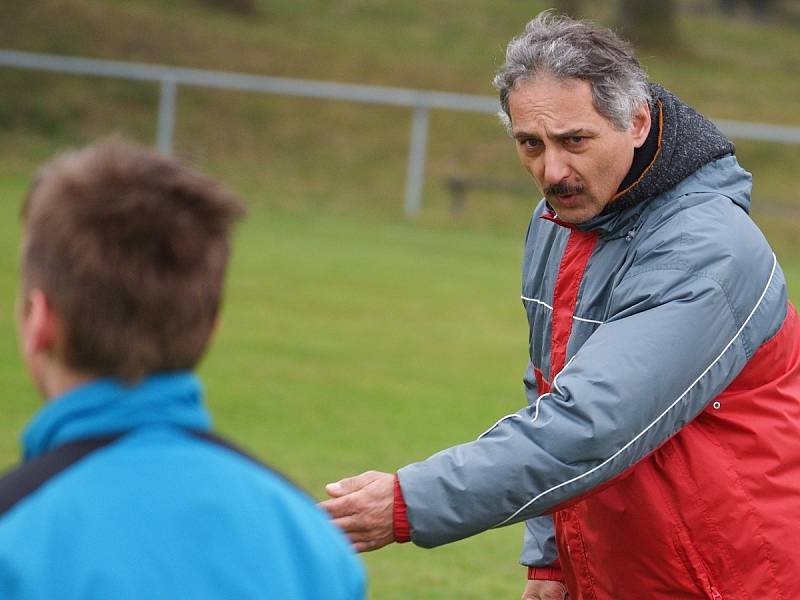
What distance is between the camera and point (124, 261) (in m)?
2.01

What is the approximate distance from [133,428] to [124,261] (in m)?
0.23

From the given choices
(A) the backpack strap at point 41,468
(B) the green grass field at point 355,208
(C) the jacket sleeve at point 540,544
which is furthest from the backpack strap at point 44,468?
(C) the jacket sleeve at point 540,544

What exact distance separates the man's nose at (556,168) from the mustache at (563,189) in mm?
14

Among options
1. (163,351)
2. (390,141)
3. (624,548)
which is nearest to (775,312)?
(624,548)

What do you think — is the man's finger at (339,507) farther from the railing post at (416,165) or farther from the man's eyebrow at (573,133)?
the railing post at (416,165)

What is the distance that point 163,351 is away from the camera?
2057 millimetres

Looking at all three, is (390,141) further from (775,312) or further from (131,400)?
(131,400)

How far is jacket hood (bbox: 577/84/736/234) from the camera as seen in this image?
3.68 m

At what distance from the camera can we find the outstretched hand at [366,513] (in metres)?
3.31

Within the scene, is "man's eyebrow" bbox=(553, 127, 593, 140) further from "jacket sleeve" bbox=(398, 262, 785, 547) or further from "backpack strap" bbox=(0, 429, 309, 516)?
"backpack strap" bbox=(0, 429, 309, 516)

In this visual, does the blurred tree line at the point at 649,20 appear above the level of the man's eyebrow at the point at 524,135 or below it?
below

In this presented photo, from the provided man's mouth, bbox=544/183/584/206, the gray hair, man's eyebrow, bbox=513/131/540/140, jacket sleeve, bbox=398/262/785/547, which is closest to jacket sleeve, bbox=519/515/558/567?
jacket sleeve, bbox=398/262/785/547

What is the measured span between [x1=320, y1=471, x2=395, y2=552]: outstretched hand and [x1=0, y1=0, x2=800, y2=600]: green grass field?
1.15 meters

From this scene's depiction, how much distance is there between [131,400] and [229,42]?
27.8 m
